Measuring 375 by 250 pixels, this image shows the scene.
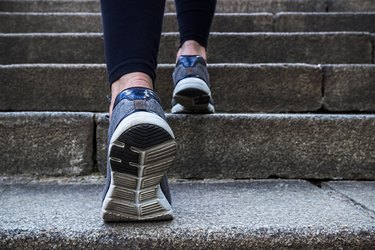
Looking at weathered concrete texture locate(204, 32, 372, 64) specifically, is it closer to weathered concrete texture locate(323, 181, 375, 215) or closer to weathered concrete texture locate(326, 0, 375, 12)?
weathered concrete texture locate(323, 181, 375, 215)

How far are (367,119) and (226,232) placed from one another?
0.71 meters

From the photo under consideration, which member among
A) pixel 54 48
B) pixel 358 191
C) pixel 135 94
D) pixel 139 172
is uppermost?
pixel 135 94

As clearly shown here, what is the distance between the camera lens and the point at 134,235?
35.7 inches

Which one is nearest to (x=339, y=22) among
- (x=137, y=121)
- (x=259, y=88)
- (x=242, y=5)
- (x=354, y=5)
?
(x=354, y=5)

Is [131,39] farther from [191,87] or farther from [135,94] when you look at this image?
[191,87]

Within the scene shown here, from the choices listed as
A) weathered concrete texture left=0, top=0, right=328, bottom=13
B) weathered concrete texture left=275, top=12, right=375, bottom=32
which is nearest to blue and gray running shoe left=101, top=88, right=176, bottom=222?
weathered concrete texture left=275, top=12, right=375, bottom=32

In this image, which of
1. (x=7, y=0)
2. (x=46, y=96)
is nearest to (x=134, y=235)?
(x=46, y=96)

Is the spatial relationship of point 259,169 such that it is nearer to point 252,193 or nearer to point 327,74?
point 252,193

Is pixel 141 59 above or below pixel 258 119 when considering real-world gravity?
above

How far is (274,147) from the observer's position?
142 cm

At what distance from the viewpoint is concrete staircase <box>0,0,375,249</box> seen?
0.93 m

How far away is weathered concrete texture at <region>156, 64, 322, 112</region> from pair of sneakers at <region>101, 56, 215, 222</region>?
84 centimetres

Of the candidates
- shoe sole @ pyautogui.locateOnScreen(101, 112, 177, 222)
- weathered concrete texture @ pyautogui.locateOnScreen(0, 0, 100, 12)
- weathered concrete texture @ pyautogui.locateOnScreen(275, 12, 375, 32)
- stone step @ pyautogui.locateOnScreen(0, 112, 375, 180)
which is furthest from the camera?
weathered concrete texture @ pyautogui.locateOnScreen(0, 0, 100, 12)

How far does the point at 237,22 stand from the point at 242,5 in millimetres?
603
